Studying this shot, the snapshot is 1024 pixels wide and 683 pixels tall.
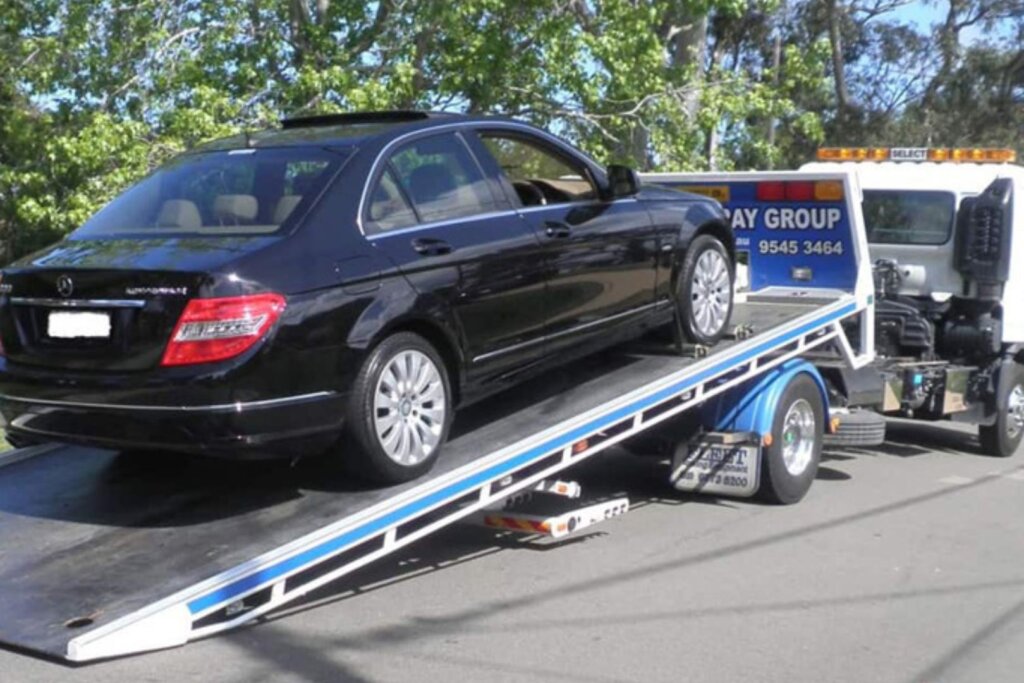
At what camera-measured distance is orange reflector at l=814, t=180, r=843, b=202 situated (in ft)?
32.5

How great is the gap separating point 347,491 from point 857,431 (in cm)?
516

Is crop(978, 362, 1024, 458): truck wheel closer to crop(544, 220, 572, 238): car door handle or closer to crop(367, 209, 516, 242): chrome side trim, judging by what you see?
crop(544, 220, 572, 238): car door handle

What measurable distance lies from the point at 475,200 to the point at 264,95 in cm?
805

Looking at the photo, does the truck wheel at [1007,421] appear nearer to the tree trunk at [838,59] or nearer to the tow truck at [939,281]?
the tow truck at [939,281]

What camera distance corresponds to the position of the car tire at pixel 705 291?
844 centimetres

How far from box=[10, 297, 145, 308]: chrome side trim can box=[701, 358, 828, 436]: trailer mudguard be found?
14.8 ft

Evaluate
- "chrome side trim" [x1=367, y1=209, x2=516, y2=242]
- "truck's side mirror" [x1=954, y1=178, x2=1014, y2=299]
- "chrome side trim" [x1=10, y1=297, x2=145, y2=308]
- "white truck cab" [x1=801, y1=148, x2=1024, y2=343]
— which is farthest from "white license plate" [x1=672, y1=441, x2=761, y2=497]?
"chrome side trim" [x1=10, y1=297, x2=145, y2=308]

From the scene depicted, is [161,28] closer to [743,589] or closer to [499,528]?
[499,528]

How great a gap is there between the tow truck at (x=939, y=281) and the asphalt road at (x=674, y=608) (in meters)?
1.89

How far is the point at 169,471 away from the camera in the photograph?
22.9 ft

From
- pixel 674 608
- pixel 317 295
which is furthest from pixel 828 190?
pixel 317 295

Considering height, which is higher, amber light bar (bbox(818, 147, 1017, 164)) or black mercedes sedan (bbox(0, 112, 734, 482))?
amber light bar (bbox(818, 147, 1017, 164))

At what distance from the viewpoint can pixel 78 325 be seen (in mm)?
5992

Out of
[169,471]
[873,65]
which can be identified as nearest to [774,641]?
[169,471]
